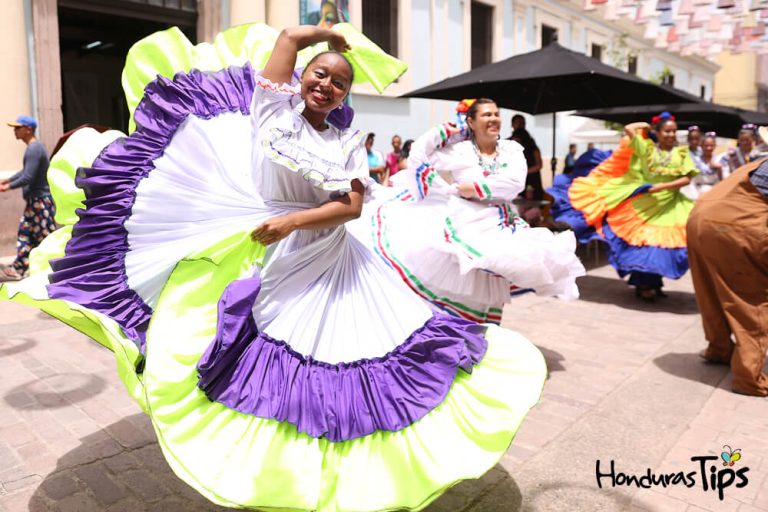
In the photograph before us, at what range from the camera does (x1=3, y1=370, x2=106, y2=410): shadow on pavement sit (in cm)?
392

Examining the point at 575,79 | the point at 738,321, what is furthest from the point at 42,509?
the point at 575,79

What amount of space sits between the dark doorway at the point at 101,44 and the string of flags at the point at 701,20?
746cm

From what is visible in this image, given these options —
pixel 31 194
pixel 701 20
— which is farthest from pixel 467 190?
pixel 701 20

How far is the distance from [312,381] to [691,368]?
3.75m

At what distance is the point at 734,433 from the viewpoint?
12.0 ft

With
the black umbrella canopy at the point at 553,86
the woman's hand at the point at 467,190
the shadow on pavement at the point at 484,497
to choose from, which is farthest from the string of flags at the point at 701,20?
the shadow on pavement at the point at 484,497

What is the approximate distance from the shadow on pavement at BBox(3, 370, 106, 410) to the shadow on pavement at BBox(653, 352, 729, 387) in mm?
4111

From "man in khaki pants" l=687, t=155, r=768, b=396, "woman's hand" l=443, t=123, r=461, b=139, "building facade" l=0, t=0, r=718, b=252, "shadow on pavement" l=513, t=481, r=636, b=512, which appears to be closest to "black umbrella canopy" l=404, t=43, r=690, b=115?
"building facade" l=0, t=0, r=718, b=252

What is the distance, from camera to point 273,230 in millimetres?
2293

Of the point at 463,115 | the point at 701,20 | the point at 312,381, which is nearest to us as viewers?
the point at 312,381

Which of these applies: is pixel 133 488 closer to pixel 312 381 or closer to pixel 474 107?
pixel 312 381

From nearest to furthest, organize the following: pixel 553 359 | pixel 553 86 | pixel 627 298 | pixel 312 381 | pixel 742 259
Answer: pixel 312 381, pixel 742 259, pixel 553 359, pixel 627 298, pixel 553 86

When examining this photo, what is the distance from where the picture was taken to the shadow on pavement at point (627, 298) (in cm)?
698

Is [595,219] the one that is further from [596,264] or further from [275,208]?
[275,208]
